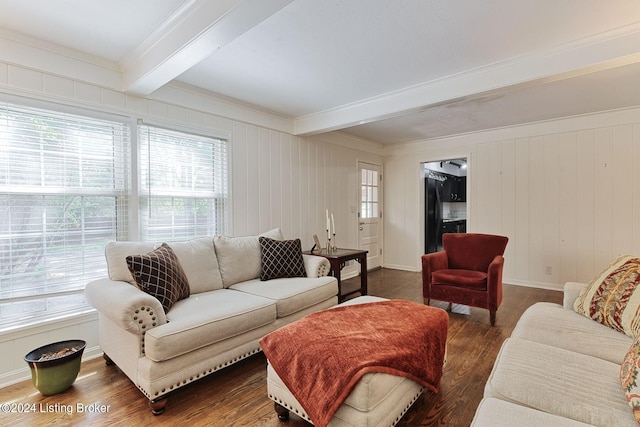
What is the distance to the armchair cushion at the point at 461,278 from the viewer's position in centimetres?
315

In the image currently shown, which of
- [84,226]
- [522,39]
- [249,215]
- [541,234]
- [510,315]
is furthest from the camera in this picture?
[541,234]

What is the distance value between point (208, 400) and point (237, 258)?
1.33m

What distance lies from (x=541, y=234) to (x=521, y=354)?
12.4 feet

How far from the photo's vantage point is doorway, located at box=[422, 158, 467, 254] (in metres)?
5.95

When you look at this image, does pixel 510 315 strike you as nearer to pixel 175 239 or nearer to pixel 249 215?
pixel 249 215

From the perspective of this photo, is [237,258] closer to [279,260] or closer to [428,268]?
[279,260]

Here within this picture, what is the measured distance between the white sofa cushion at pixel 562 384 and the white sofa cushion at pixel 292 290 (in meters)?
1.56

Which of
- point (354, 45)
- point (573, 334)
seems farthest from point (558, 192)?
point (354, 45)

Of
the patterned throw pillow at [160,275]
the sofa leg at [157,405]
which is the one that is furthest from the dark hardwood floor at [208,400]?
the patterned throw pillow at [160,275]

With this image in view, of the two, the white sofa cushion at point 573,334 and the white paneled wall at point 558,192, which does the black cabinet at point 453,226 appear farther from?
the white sofa cushion at point 573,334

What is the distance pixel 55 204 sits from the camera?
2.37 m

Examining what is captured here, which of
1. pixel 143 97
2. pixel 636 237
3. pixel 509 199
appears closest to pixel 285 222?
pixel 143 97

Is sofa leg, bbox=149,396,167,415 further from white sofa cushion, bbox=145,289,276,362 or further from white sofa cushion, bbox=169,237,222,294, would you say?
white sofa cushion, bbox=169,237,222,294

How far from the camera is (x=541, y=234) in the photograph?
14.6 ft
